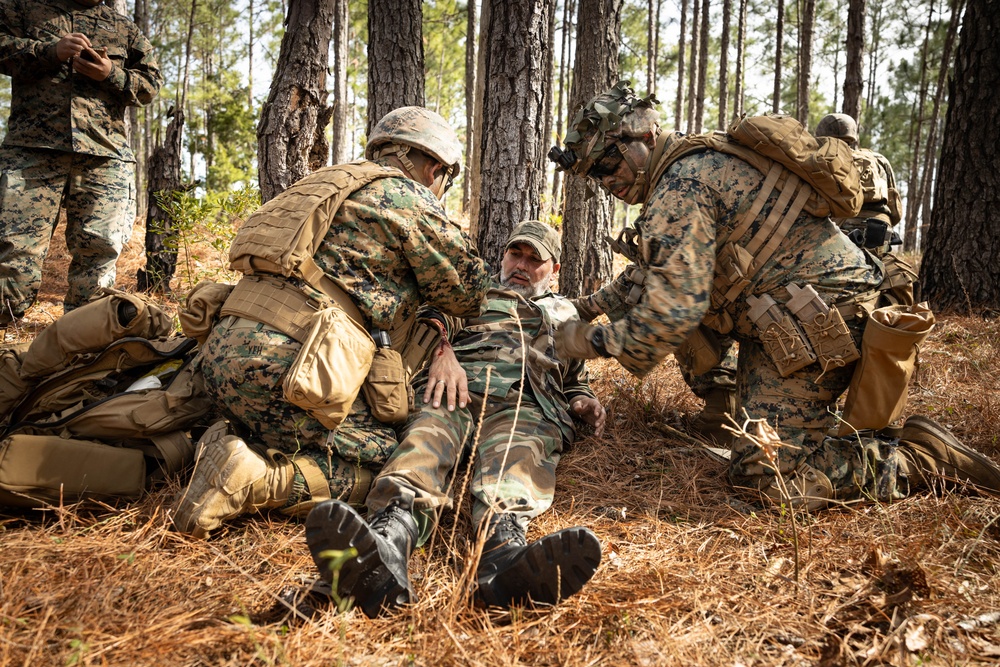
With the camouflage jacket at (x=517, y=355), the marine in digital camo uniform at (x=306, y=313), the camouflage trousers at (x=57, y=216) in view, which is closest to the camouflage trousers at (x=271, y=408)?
the marine in digital camo uniform at (x=306, y=313)

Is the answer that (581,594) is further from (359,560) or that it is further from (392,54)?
(392,54)

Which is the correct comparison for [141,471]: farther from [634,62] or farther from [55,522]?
[634,62]

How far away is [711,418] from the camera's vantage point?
400 cm

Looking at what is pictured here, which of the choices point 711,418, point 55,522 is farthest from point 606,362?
point 55,522

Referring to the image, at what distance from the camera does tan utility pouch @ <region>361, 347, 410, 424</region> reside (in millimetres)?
2955

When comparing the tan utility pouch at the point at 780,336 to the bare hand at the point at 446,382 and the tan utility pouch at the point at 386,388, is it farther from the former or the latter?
the tan utility pouch at the point at 386,388

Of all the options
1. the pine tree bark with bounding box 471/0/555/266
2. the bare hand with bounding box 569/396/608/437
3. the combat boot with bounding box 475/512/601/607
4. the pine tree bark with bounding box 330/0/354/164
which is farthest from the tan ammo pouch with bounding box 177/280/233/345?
the pine tree bark with bounding box 330/0/354/164

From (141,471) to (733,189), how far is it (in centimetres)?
303

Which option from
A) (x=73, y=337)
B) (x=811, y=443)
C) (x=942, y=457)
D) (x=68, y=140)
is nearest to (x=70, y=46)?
(x=68, y=140)

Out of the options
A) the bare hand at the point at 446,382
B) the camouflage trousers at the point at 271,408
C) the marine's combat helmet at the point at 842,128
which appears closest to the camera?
the camouflage trousers at the point at 271,408

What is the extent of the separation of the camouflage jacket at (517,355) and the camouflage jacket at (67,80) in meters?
3.04

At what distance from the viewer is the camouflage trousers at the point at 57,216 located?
4273 millimetres

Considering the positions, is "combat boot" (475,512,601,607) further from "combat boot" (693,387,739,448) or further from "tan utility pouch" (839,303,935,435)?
"combat boot" (693,387,739,448)

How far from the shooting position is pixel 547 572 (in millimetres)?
2043
